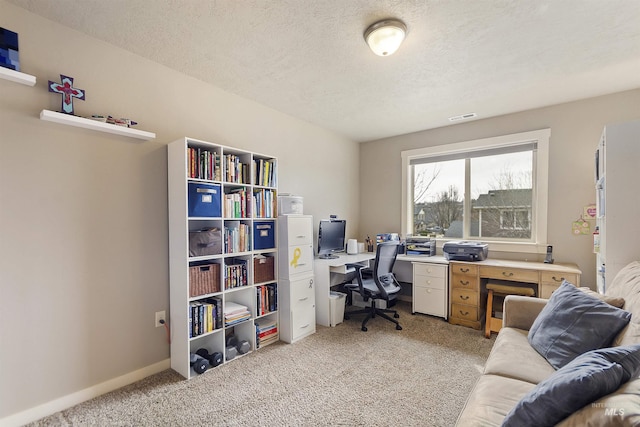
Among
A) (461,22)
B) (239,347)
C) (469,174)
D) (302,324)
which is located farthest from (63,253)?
(469,174)

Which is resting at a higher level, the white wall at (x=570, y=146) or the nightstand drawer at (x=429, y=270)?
the white wall at (x=570, y=146)

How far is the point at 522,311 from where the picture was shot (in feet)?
6.79

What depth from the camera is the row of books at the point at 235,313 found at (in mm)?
2533

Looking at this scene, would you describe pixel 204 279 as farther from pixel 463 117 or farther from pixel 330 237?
pixel 463 117

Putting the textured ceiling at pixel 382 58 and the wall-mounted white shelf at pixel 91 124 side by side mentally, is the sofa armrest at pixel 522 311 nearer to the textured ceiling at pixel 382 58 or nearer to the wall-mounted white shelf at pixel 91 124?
the textured ceiling at pixel 382 58

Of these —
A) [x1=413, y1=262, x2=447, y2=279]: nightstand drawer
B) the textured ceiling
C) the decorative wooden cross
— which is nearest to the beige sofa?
[x1=413, y1=262, x2=447, y2=279]: nightstand drawer

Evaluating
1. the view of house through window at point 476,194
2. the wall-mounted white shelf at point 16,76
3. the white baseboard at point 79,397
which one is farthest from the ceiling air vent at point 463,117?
the white baseboard at point 79,397

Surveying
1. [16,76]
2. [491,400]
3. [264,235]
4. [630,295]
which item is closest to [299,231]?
[264,235]

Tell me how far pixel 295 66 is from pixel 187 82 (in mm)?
1019

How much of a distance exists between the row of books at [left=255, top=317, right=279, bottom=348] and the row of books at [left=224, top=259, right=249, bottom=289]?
1.61ft

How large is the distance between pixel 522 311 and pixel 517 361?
651 mm

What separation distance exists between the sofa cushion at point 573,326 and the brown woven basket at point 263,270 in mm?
2162

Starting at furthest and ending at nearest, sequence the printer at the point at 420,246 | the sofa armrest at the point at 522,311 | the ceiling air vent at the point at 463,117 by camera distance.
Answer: the printer at the point at 420,246 < the ceiling air vent at the point at 463,117 < the sofa armrest at the point at 522,311

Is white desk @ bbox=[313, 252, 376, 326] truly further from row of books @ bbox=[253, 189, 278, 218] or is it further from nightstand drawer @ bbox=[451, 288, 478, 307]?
nightstand drawer @ bbox=[451, 288, 478, 307]
